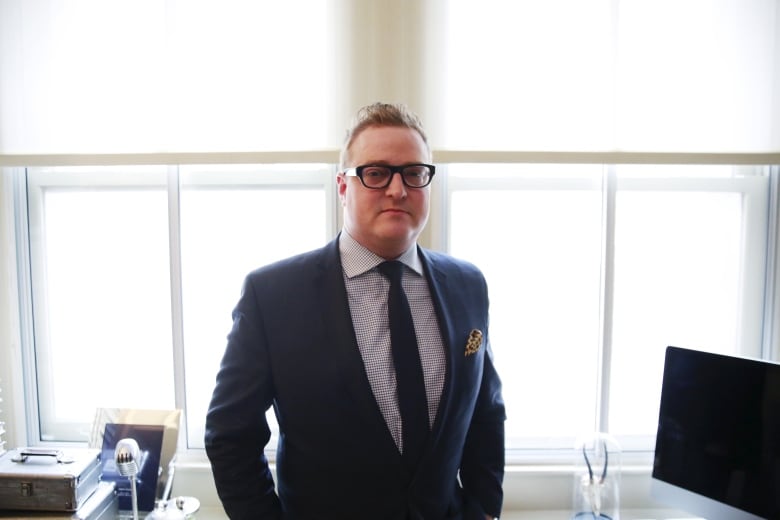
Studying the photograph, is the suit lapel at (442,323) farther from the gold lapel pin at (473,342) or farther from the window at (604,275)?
the window at (604,275)

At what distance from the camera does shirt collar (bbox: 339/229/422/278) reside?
40.7 inches

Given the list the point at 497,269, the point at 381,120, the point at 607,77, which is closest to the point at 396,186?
the point at 381,120


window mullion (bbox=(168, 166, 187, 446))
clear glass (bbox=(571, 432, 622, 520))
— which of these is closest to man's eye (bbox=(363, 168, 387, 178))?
window mullion (bbox=(168, 166, 187, 446))

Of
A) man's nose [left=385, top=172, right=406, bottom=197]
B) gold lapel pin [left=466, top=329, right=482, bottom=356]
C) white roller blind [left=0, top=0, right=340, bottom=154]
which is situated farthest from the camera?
white roller blind [left=0, top=0, right=340, bottom=154]

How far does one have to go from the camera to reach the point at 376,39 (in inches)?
57.5

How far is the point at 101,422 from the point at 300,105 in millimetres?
1208

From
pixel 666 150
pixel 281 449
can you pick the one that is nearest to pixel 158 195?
pixel 281 449

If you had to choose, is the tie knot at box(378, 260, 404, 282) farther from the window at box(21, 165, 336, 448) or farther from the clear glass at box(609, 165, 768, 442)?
the clear glass at box(609, 165, 768, 442)

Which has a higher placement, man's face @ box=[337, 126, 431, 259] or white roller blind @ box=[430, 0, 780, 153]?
white roller blind @ box=[430, 0, 780, 153]

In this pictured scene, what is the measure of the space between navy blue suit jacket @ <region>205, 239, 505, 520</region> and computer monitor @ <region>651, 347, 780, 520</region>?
653mm

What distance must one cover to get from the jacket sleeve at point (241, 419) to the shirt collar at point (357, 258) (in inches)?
9.0

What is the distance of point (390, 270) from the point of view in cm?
104

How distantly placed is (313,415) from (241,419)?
0.51ft

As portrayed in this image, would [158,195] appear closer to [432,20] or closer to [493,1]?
[432,20]
